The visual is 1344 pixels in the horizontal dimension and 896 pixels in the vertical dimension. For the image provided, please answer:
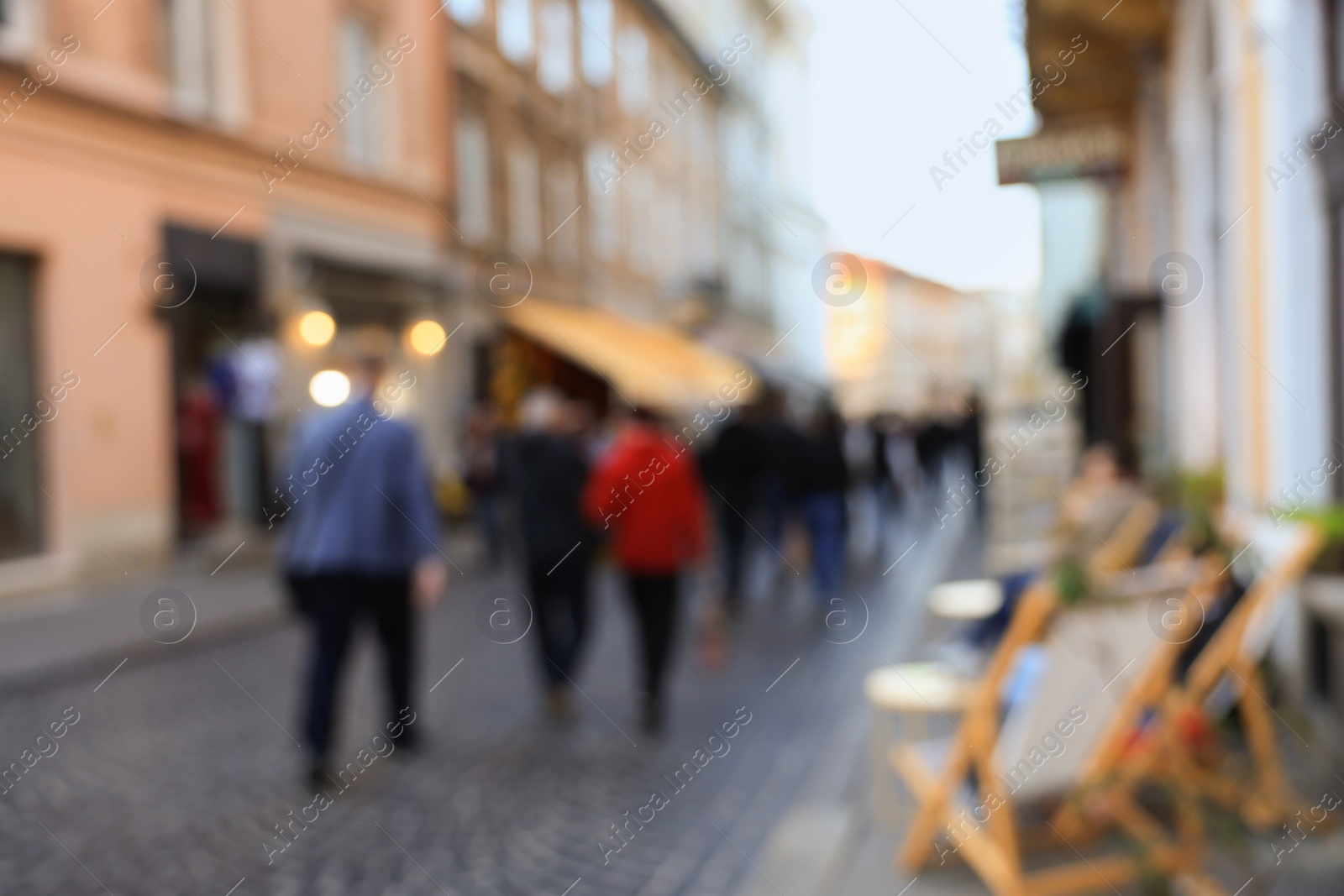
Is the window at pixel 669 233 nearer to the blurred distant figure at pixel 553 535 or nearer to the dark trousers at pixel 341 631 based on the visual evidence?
the blurred distant figure at pixel 553 535

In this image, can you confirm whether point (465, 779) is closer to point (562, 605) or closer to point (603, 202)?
point (562, 605)

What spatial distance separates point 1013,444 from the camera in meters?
11.7

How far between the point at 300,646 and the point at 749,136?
37258mm

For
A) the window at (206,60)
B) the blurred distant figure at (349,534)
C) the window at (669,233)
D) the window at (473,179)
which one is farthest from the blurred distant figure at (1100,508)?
the window at (669,233)

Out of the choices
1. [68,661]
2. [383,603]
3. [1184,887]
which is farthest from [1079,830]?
[68,661]

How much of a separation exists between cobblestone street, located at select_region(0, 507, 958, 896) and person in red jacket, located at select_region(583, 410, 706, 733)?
466 millimetres

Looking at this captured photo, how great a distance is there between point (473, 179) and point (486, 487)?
904 centimetres

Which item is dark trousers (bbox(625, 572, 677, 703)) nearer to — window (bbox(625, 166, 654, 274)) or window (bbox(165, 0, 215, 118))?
window (bbox(165, 0, 215, 118))

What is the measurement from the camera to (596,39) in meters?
26.7

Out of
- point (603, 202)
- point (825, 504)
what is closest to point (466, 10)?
point (603, 202)

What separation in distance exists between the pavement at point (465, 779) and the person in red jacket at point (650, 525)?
47 cm

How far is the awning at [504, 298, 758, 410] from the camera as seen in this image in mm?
20469

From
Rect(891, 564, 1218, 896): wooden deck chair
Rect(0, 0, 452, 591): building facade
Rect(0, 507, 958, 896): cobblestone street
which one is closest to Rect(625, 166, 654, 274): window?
Rect(0, 0, 452, 591): building facade

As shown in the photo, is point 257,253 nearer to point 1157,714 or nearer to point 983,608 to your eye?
point 983,608
